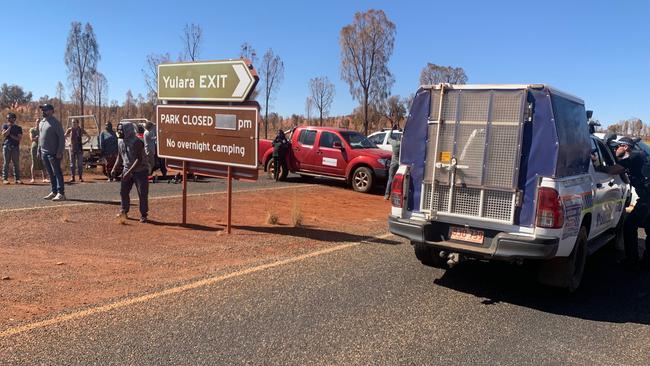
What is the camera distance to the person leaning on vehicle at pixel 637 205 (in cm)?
713

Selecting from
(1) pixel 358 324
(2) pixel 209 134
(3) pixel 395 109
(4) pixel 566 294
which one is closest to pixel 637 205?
(4) pixel 566 294

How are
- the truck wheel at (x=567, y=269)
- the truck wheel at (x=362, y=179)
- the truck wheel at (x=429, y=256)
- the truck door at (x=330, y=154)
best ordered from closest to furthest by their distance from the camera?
the truck wheel at (x=567, y=269) < the truck wheel at (x=429, y=256) < the truck wheel at (x=362, y=179) < the truck door at (x=330, y=154)

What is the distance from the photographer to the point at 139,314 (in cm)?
457

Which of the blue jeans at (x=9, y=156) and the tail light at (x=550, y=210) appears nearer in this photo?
the tail light at (x=550, y=210)

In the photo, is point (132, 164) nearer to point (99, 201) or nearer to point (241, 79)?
point (241, 79)

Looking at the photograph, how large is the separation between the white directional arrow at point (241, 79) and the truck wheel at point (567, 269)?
16.5 ft

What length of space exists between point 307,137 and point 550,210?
11.8 m

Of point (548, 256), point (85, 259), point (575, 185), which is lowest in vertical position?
point (85, 259)

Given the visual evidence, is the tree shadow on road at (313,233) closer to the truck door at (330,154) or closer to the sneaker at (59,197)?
the sneaker at (59,197)

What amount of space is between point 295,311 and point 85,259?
126 inches

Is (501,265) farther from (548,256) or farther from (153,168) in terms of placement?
(153,168)

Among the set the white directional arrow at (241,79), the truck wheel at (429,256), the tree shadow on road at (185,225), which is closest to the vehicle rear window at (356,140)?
the tree shadow on road at (185,225)

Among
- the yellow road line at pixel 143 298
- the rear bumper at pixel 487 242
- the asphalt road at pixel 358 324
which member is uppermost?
the rear bumper at pixel 487 242

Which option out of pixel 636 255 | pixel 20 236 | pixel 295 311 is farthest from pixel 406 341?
pixel 20 236
